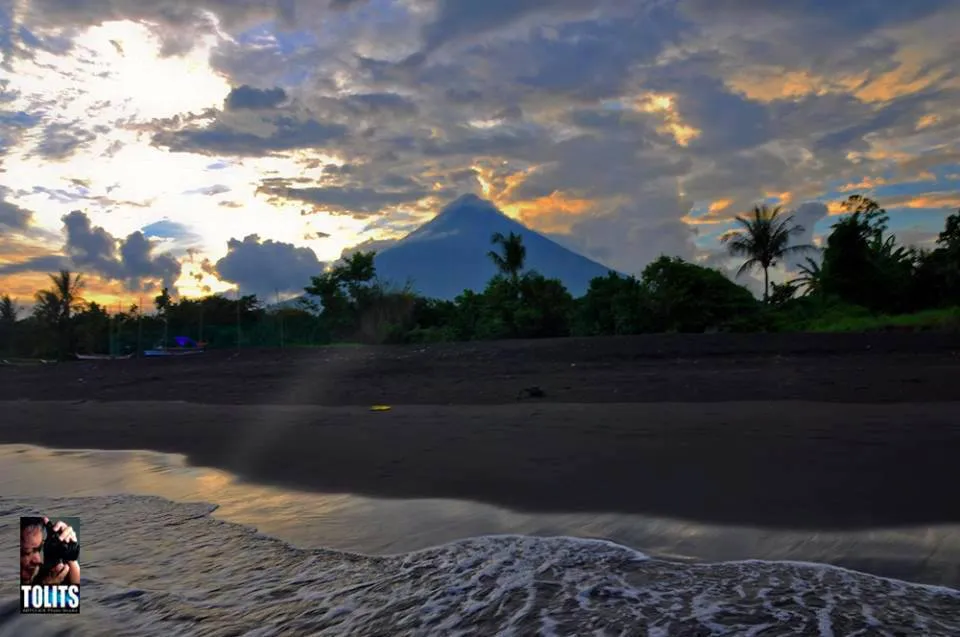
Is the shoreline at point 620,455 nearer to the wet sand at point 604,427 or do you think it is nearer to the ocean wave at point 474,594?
the wet sand at point 604,427

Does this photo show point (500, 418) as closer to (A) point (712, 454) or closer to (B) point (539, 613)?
(A) point (712, 454)

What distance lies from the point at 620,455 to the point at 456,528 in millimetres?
2442

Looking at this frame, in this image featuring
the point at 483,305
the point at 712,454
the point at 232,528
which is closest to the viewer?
the point at 232,528

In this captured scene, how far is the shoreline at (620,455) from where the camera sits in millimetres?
4969

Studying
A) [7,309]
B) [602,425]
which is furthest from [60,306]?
[602,425]

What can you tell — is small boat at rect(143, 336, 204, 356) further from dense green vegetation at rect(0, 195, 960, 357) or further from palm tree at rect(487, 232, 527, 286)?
palm tree at rect(487, 232, 527, 286)

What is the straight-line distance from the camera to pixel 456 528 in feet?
16.2

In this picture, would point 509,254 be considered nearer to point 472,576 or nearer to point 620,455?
point 620,455

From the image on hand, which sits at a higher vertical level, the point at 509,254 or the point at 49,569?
the point at 509,254

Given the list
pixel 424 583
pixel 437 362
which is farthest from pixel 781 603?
pixel 437 362

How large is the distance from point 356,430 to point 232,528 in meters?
4.08

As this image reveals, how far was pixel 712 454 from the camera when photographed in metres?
6.56

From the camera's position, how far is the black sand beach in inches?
210

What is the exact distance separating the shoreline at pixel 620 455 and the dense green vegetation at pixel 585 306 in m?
14.5
